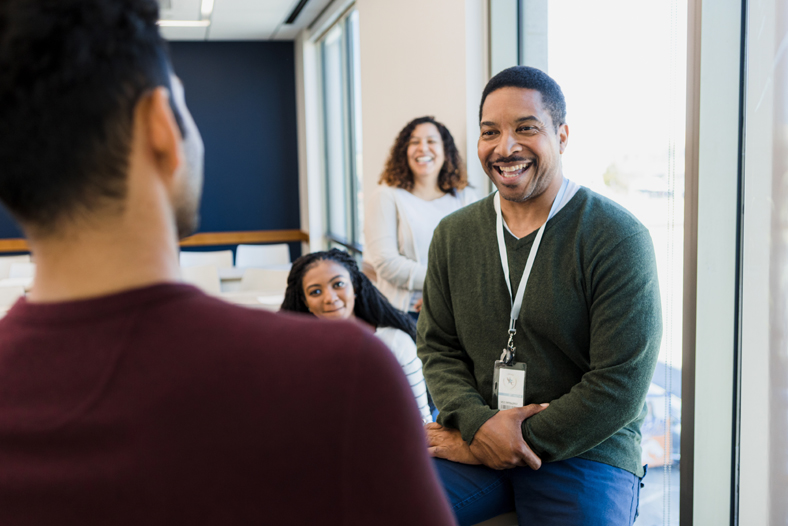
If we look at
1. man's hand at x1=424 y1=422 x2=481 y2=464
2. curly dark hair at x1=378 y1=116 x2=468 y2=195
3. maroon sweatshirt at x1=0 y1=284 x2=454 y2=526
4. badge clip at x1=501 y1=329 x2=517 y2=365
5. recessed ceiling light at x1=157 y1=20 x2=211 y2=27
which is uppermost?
recessed ceiling light at x1=157 y1=20 x2=211 y2=27

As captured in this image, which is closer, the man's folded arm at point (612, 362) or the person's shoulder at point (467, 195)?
the man's folded arm at point (612, 362)

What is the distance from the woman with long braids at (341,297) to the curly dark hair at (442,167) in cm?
55

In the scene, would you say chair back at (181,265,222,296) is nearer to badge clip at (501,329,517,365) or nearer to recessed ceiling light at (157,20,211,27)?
recessed ceiling light at (157,20,211,27)

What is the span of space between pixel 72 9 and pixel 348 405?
0.34 metres

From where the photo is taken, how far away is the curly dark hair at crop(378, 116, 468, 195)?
3207 millimetres

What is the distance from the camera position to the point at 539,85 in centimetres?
167

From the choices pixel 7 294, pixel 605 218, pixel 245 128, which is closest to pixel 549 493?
pixel 605 218

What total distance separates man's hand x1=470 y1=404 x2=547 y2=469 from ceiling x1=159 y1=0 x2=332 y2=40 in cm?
504

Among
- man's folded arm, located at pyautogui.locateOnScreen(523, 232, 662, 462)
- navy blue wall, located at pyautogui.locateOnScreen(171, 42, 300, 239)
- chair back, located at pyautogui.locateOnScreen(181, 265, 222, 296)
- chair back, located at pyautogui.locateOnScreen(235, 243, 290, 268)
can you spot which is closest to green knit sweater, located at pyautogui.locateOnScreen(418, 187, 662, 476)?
man's folded arm, located at pyautogui.locateOnScreen(523, 232, 662, 462)

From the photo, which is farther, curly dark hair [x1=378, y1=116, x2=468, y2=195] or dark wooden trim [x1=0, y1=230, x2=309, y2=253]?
dark wooden trim [x1=0, y1=230, x2=309, y2=253]

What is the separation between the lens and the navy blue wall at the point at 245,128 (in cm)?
802

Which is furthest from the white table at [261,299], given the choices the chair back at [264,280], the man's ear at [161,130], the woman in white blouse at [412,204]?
the man's ear at [161,130]

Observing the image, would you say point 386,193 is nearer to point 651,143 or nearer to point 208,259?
point 651,143

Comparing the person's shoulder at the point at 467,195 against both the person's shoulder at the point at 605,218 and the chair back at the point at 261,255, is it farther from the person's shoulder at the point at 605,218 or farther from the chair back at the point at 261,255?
the chair back at the point at 261,255
